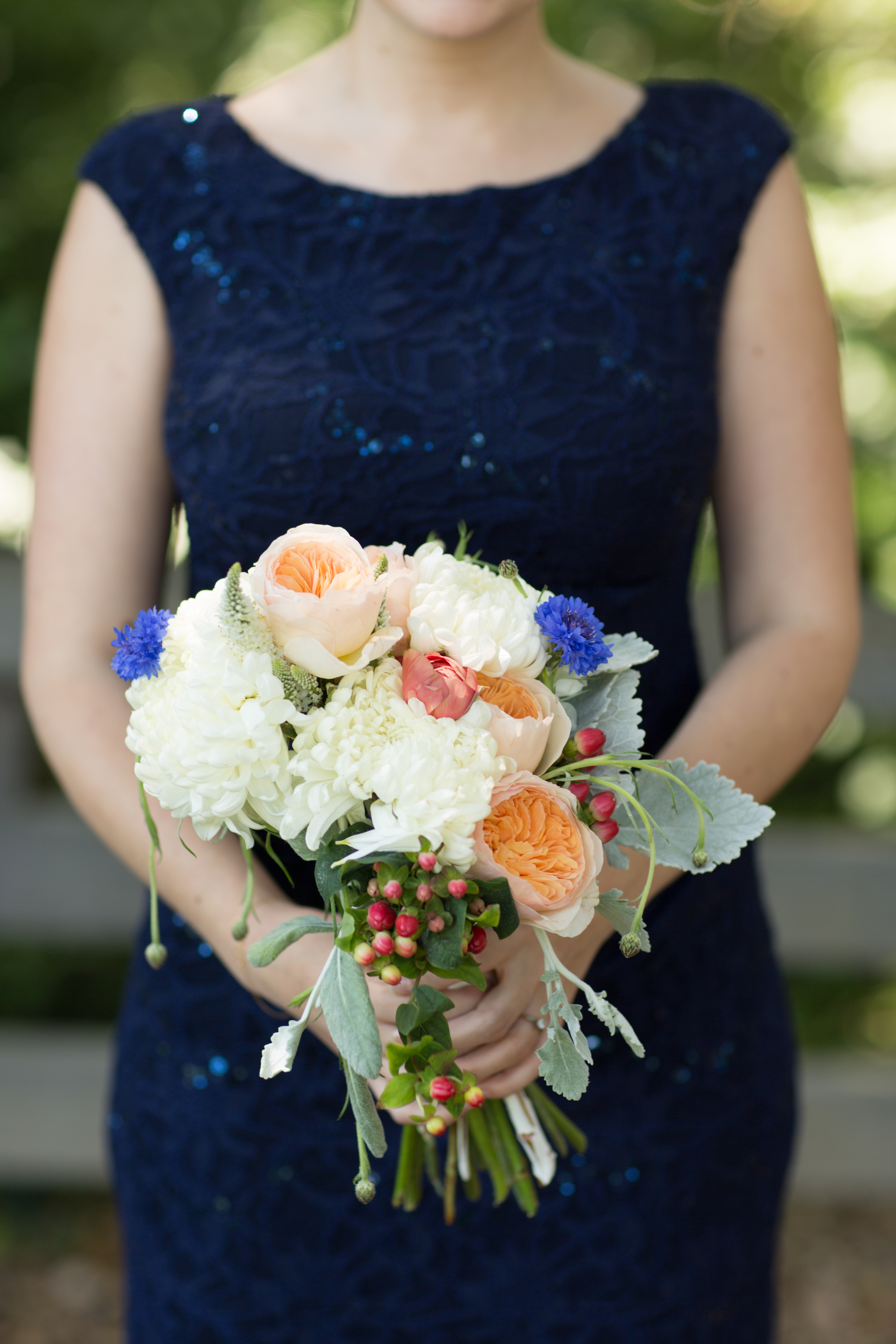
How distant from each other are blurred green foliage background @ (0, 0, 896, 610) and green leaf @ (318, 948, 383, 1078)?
194 cm

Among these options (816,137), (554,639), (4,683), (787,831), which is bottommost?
(787,831)

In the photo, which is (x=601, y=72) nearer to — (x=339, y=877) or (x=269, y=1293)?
(x=339, y=877)

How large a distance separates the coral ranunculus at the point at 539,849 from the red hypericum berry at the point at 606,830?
24mm

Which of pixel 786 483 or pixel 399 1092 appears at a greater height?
pixel 786 483

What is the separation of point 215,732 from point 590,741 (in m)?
0.29

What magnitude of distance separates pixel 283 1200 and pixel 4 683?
5.03 feet

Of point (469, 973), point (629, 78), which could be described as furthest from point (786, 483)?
point (629, 78)

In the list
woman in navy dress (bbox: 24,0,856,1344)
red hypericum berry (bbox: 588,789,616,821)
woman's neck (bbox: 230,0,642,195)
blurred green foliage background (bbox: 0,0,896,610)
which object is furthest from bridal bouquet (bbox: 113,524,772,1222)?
blurred green foliage background (bbox: 0,0,896,610)

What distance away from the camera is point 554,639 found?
93 centimetres

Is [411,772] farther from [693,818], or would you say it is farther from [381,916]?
[693,818]

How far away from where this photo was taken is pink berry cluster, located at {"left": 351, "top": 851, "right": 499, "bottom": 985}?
2.89ft

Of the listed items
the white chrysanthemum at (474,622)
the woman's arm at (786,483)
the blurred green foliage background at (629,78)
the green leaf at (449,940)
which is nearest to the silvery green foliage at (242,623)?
the white chrysanthemum at (474,622)

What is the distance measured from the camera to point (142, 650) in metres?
0.92

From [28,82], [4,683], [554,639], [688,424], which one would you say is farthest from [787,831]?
[28,82]
